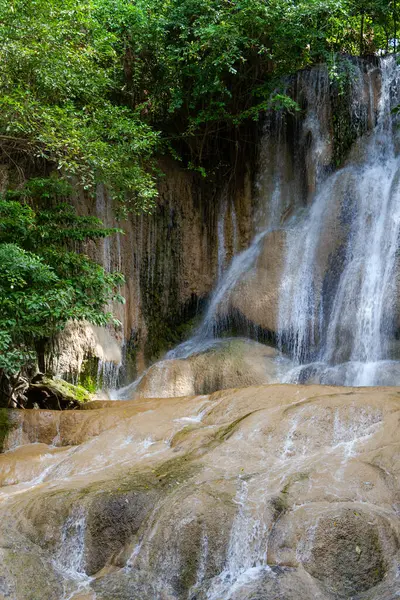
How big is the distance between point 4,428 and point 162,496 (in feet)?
15.1

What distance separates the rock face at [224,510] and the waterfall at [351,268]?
14.1 feet

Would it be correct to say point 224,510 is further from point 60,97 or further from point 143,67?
point 143,67

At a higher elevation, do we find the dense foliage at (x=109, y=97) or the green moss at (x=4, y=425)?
the dense foliage at (x=109, y=97)

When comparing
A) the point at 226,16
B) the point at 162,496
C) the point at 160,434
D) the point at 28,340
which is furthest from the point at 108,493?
the point at 226,16

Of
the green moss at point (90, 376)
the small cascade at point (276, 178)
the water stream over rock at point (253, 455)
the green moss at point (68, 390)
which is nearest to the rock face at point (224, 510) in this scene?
the water stream over rock at point (253, 455)

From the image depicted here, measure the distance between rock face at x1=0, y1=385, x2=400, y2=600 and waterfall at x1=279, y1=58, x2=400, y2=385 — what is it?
4.30 metres

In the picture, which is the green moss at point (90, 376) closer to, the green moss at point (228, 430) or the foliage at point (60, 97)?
the foliage at point (60, 97)

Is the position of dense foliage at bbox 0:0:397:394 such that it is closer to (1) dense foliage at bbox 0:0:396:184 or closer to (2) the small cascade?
(1) dense foliage at bbox 0:0:396:184

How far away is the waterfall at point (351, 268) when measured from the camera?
42.9 feet

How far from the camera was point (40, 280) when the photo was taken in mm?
9867

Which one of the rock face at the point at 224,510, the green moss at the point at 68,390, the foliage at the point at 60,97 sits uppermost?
the foliage at the point at 60,97

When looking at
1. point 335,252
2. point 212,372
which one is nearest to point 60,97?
point 212,372

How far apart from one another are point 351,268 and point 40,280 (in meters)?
7.48

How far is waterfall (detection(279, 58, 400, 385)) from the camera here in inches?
515
